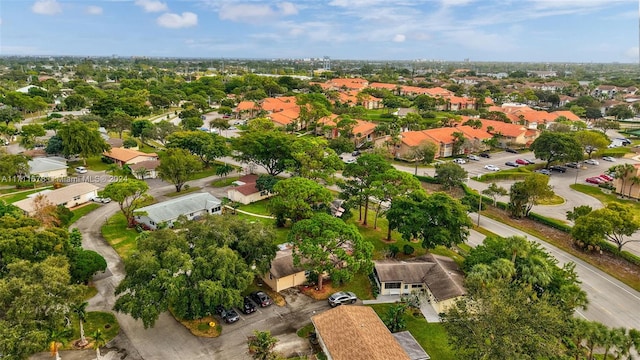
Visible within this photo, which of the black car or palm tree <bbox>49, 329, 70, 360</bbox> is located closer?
palm tree <bbox>49, 329, 70, 360</bbox>

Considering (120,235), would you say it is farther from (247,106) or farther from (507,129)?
(507,129)

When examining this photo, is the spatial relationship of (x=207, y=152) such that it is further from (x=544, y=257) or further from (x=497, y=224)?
A: (x=544, y=257)

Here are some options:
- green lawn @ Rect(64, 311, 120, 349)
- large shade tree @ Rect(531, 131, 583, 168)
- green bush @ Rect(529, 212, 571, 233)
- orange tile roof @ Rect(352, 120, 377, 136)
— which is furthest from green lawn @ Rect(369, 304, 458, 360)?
orange tile roof @ Rect(352, 120, 377, 136)

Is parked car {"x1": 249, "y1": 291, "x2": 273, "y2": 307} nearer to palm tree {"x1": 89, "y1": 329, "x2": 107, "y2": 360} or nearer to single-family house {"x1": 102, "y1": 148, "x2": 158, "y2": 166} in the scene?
palm tree {"x1": 89, "y1": 329, "x2": 107, "y2": 360}

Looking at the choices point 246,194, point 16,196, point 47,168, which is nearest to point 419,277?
point 246,194

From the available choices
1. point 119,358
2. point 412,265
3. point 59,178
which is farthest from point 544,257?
point 59,178

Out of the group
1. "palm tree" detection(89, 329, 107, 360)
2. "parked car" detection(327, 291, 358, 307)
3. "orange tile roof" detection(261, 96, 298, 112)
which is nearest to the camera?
"palm tree" detection(89, 329, 107, 360)
